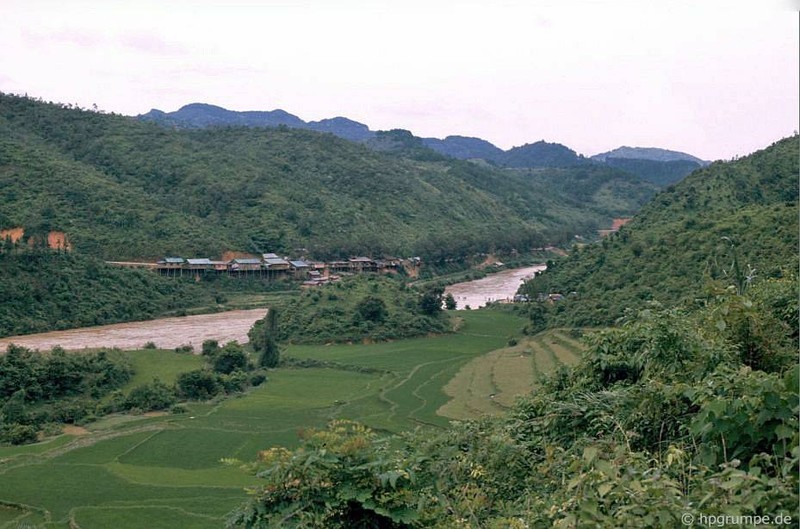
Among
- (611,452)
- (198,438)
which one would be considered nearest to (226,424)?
(198,438)

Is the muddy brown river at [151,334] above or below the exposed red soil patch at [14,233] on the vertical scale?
below

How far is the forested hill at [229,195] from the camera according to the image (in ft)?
166

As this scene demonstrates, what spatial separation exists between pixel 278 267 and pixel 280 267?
137mm

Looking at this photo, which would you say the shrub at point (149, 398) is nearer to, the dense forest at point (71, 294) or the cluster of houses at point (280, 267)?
the dense forest at point (71, 294)

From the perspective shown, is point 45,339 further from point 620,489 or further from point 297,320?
point 620,489

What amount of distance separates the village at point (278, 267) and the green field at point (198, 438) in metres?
17.9

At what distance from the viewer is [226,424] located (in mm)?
21703

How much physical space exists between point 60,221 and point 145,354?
22.8 m

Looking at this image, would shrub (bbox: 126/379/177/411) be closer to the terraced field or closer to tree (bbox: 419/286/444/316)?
the terraced field

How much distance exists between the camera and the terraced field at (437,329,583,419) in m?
21.4

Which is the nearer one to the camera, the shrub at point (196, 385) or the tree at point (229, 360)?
the shrub at point (196, 385)

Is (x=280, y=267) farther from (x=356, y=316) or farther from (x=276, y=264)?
(x=356, y=316)

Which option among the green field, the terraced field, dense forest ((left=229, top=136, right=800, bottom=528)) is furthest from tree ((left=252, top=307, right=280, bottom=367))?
dense forest ((left=229, top=136, right=800, bottom=528))

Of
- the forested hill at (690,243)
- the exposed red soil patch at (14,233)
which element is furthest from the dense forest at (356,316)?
the exposed red soil patch at (14,233)
